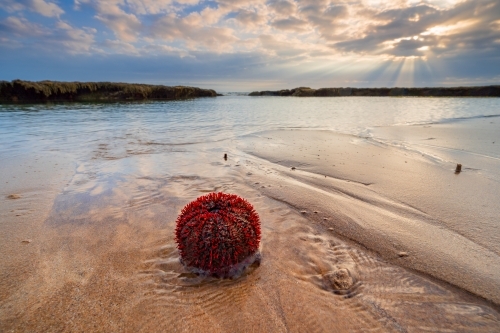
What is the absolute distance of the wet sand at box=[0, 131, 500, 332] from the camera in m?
2.63

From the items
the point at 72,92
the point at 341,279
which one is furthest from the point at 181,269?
the point at 72,92

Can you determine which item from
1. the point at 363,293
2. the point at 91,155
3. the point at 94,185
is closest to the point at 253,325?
the point at 363,293

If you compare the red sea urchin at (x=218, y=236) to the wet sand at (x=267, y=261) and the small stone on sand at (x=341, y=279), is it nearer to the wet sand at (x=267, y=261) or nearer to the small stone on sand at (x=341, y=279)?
the wet sand at (x=267, y=261)

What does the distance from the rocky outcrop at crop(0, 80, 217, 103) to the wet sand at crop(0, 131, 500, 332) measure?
142ft

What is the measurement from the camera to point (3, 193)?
5.62 metres

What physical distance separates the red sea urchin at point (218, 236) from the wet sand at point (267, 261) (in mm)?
204

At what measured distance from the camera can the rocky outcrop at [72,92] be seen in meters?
37.2

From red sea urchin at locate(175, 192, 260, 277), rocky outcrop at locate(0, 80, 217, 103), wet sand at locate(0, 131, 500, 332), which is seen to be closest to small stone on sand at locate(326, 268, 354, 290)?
wet sand at locate(0, 131, 500, 332)

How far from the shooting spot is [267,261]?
349 cm

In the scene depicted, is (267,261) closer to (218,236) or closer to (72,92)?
(218,236)

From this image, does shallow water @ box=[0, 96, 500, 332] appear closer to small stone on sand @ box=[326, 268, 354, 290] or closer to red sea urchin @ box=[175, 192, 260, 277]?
Answer: small stone on sand @ box=[326, 268, 354, 290]

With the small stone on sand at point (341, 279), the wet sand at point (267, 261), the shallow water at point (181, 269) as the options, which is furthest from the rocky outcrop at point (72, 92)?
the small stone on sand at point (341, 279)

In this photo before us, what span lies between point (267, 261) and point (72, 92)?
52262mm

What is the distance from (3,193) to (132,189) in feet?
8.92
